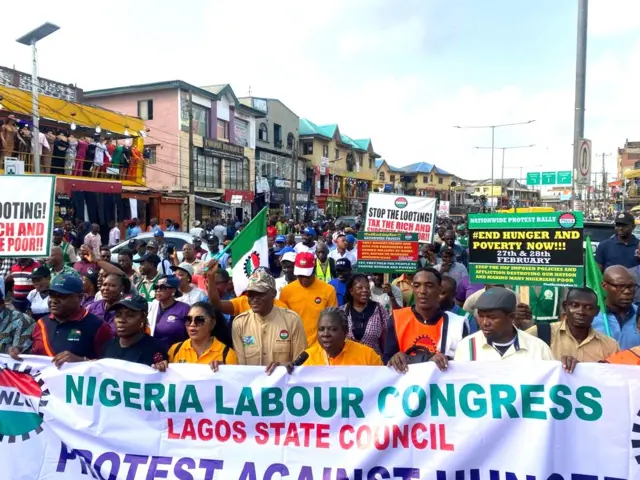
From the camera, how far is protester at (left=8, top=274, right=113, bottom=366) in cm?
407

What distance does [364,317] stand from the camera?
5102 mm

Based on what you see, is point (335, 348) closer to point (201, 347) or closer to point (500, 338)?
point (201, 347)

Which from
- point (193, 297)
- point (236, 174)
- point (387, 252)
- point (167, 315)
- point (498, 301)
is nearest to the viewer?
point (498, 301)

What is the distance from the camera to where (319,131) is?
5269 centimetres

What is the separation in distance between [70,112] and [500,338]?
24049 mm

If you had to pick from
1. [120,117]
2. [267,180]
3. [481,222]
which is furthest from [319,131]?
[481,222]

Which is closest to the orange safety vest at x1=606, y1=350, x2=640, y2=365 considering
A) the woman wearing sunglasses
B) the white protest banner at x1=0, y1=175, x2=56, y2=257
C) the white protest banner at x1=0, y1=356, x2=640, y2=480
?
the white protest banner at x1=0, y1=356, x2=640, y2=480

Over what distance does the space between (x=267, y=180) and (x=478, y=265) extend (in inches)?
1448

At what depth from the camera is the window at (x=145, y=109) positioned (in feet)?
109

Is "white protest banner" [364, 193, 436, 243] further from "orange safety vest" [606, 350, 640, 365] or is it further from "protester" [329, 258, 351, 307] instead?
"orange safety vest" [606, 350, 640, 365]

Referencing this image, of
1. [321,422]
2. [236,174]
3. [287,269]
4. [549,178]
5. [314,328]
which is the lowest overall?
[321,422]

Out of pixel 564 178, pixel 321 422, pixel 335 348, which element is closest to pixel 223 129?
pixel 564 178

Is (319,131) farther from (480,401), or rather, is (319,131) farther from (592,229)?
(480,401)

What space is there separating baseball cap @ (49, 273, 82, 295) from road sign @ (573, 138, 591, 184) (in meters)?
7.19
